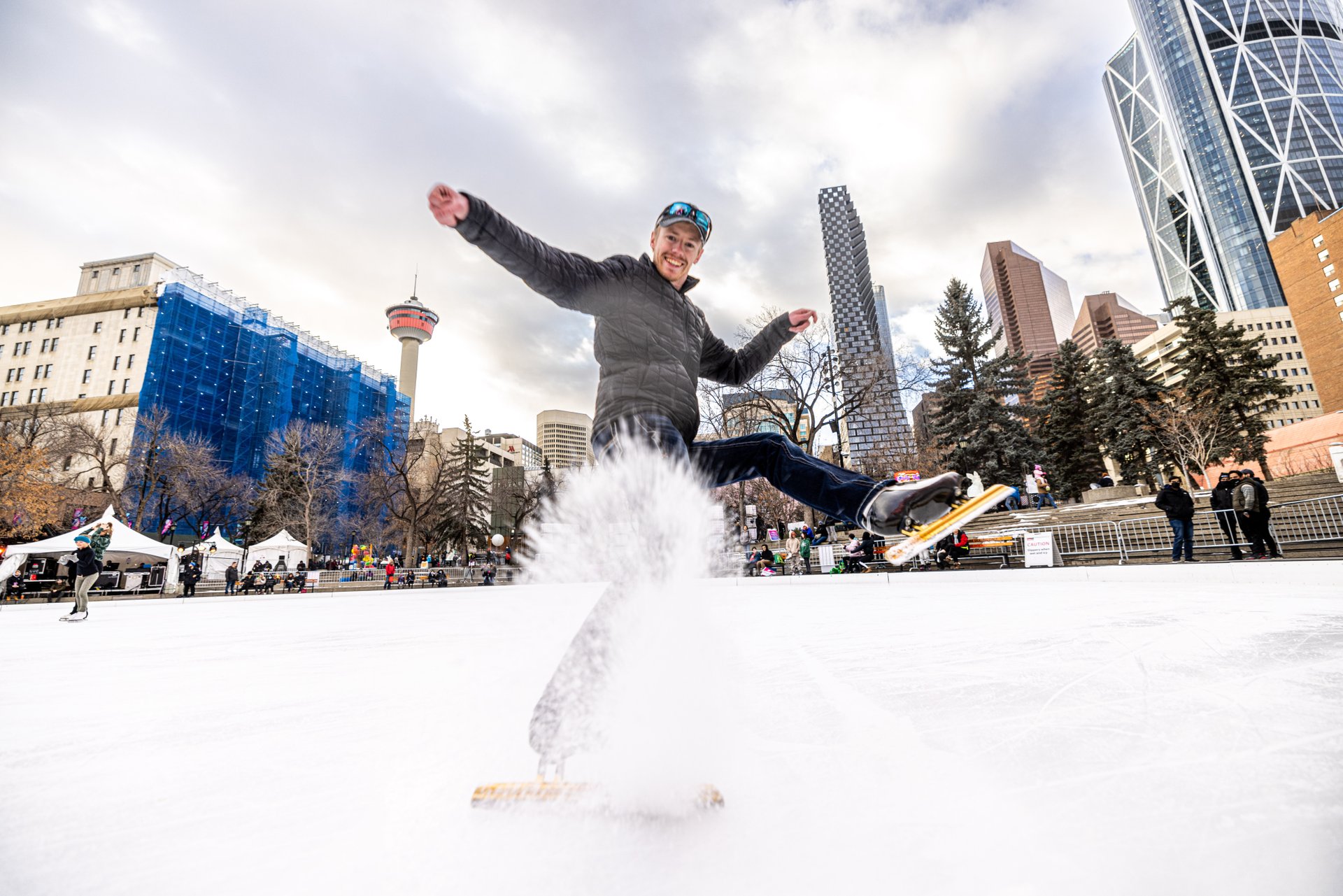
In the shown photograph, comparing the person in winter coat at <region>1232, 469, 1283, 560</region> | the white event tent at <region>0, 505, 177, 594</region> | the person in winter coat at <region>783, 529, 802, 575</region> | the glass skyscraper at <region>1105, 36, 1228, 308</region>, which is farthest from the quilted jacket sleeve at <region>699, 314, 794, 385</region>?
the glass skyscraper at <region>1105, 36, 1228, 308</region>

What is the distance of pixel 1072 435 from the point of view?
116ft

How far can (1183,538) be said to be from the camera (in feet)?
32.5

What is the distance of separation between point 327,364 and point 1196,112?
13744cm

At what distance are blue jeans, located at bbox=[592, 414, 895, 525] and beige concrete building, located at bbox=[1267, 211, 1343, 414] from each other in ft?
269

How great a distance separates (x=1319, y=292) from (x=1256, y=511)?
8132cm

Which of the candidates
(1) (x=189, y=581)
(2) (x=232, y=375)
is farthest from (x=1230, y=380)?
(2) (x=232, y=375)

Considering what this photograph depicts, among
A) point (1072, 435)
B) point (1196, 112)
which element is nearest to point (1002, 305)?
point (1196, 112)

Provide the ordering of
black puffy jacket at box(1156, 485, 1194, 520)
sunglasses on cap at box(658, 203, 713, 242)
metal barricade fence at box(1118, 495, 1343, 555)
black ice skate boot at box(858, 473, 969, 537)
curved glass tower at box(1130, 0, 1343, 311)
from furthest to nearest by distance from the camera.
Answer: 1. curved glass tower at box(1130, 0, 1343, 311)
2. metal barricade fence at box(1118, 495, 1343, 555)
3. black puffy jacket at box(1156, 485, 1194, 520)
4. sunglasses on cap at box(658, 203, 713, 242)
5. black ice skate boot at box(858, 473, 969, 537)

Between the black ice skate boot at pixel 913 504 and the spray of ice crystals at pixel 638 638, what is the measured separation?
0.57 metres

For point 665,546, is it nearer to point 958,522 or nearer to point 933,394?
point 958,522

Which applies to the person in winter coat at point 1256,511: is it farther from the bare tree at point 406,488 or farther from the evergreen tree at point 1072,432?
the bare tree at point 406,488

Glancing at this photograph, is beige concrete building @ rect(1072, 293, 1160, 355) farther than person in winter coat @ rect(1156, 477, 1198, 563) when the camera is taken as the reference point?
Yes

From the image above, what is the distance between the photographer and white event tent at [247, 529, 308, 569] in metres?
25.3

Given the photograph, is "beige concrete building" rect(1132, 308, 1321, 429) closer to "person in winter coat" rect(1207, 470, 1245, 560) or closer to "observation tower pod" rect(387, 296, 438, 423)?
"person in winter coat" rect(1207, 470, 1245, 560)
